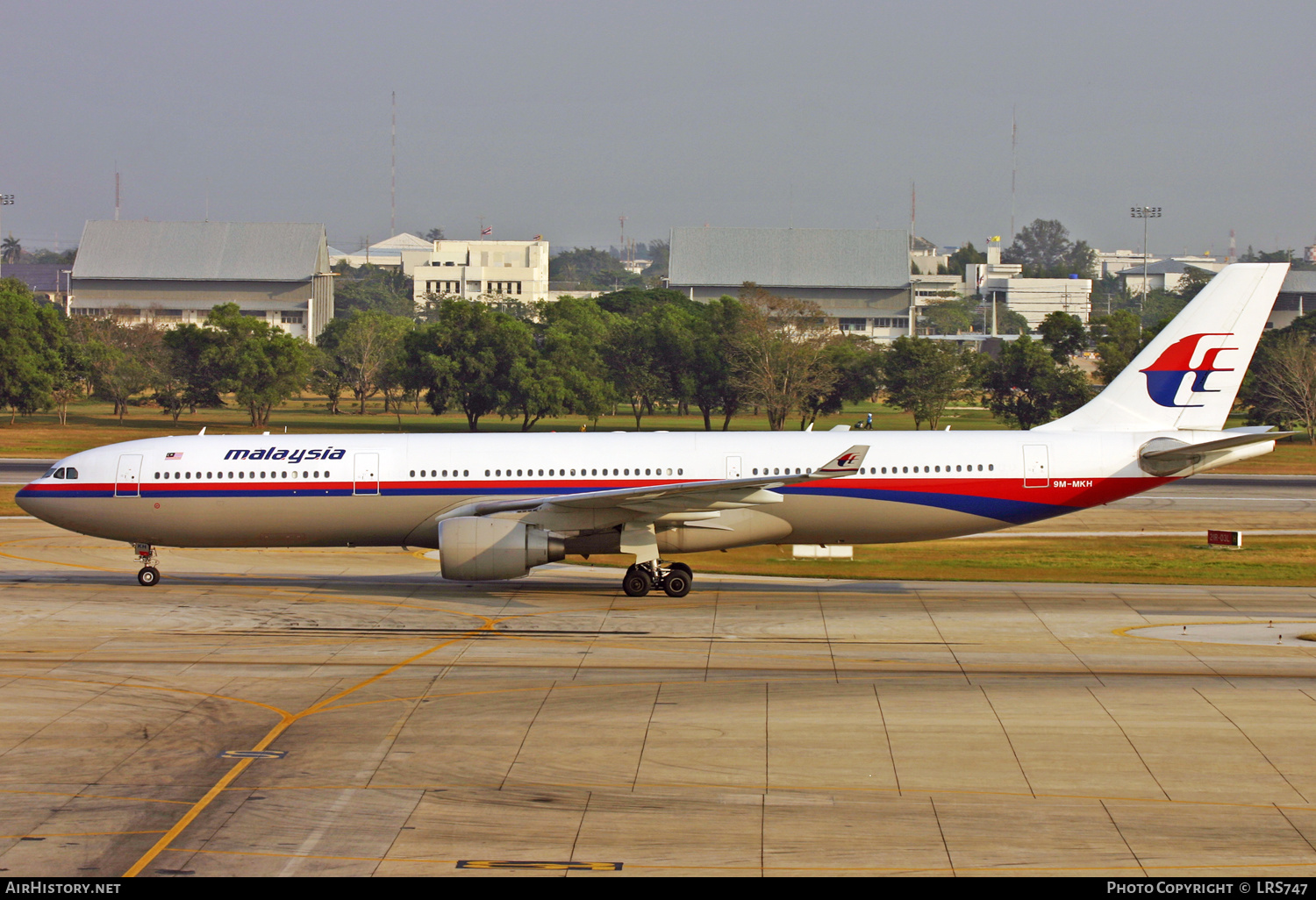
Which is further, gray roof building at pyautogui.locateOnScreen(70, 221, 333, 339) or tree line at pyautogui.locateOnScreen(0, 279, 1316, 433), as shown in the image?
gray roof building at pyautogui.locateOnScreen(70, 221, 333, 339)

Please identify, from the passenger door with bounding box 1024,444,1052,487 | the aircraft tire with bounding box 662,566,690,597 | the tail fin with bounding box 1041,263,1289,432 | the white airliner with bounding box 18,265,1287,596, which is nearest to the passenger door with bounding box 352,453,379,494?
the white airliner with bounding box 18,265,1287,596

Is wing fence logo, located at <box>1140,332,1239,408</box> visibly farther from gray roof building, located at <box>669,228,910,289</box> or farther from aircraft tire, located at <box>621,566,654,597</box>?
gray roof building, located at <box>669,228,910,289</box>

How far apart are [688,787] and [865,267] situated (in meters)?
175

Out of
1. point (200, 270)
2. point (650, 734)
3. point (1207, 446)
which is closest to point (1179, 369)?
point (1207, 446)

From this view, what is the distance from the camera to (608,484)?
32344 mm

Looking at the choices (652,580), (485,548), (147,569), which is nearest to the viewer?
(485,548)

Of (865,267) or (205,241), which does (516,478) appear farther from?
(205,241)

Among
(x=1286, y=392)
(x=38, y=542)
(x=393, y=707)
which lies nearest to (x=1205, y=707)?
(x=393, y=707)

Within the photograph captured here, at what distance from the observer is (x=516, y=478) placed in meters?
32.3

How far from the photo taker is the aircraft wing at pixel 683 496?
2939 centimetres

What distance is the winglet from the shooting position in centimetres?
2906

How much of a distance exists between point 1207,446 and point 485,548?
18.9 metres

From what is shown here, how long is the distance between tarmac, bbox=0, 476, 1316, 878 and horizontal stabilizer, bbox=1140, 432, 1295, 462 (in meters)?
3.91

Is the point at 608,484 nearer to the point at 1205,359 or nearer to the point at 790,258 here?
the point at 1205,359
